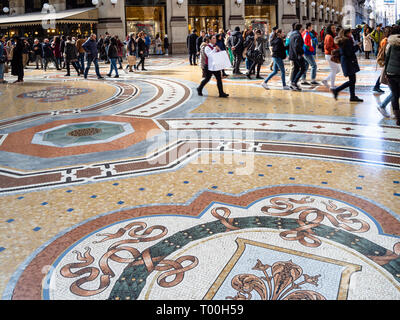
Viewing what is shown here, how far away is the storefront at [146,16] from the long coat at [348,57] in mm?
18464

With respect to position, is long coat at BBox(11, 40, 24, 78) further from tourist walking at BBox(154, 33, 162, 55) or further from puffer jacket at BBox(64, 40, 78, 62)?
tourist walking at BBox(154, 33, 162, 55)

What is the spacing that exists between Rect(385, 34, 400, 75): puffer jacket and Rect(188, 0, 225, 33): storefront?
66.2 feet

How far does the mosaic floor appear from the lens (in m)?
2.14

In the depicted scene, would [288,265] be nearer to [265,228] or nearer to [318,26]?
[265,228]

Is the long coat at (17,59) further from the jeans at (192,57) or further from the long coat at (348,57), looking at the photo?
the long coat at (348,57)

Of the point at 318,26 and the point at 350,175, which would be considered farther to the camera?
the point at 318,26

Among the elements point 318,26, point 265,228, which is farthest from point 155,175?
point 318,26

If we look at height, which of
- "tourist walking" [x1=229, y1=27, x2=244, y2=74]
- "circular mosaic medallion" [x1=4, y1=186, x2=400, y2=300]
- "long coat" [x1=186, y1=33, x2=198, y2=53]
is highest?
"long coat" [x1=186, y1=33, x2=198, y2=53]

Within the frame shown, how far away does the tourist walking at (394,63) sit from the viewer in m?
5.10

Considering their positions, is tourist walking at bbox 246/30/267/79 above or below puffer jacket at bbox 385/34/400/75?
above


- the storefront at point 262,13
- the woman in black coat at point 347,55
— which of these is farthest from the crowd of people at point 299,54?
the storefront at point 262,13

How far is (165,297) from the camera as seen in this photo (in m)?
2.02

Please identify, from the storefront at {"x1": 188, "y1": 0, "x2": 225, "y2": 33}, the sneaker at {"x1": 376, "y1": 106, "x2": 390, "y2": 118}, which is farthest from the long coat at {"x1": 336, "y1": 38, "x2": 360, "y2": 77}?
the storefront at {"x1": 188, "y1": 0, "x2": 225, "y2": 33}
